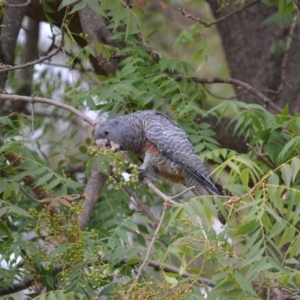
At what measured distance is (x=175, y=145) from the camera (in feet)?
16.9

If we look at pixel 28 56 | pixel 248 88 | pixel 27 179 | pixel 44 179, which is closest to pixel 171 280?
pixel 44 179

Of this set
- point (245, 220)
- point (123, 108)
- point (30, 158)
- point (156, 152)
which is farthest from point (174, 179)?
point (245, 220)

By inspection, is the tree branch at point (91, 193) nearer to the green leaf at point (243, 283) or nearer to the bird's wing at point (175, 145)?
the bird's wing at point (175, 145)

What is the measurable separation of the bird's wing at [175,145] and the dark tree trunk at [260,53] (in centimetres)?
182

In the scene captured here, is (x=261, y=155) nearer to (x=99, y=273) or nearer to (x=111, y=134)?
(x=111, y=134)

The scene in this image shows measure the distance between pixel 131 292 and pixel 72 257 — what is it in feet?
2.64

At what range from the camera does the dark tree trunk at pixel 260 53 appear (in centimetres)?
691

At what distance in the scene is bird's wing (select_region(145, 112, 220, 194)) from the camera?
5.14 m

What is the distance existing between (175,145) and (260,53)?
7.16ft

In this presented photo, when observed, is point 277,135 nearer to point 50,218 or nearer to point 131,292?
point 50,218

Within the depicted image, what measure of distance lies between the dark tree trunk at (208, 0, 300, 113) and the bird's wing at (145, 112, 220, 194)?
1816 mm

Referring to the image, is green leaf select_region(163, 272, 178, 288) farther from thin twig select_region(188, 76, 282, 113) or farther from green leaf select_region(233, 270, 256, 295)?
thin twig select_region(188, 76, 282, 113)

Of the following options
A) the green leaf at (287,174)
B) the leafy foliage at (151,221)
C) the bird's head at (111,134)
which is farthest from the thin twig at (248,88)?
the green leaf at (287,174)

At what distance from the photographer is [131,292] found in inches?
127
